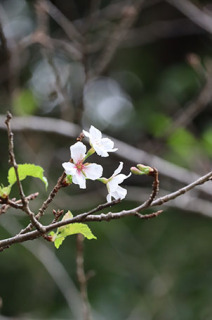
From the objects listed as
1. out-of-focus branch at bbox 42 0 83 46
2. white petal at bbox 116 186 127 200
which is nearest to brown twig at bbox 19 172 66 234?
white petal at bbox 116 186 127 200

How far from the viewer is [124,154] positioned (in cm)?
340

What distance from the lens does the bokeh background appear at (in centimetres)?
382

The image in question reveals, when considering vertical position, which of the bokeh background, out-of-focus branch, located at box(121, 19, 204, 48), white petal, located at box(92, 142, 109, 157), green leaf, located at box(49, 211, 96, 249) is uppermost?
white petal, located at box(92, 142, 109, 157)

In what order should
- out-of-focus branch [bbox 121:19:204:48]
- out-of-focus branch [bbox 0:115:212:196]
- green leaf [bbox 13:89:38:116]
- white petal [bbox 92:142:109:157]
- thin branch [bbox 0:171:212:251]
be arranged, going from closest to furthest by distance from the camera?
thin branch [bbox 0:171:212:251]
white petal [bbox 92:142:109:157]
out-of-focus branch [bbox 0:115:212:196]
green leaf [bbox 13:89:38:116]
out-of-focus branch [bbox 121:19:204:48]

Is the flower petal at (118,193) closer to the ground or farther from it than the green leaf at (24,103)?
farther from it

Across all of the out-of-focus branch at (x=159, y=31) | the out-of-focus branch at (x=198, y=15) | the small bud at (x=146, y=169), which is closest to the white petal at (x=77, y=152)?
the small bud at (x=146, y=169)

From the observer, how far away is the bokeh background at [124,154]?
12.5 feet

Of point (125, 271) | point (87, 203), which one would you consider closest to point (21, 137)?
point (87, 203)

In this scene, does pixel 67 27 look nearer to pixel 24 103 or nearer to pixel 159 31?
pixel 24 103

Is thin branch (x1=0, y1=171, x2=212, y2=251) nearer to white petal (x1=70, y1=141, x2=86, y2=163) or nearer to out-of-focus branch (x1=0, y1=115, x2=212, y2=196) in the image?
white petal (x1=70, y1=141, x2=86, y2=163)

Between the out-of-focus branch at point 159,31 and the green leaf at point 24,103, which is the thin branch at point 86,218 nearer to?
the green leaf at point 24,103

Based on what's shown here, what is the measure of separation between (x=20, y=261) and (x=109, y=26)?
2030 mm

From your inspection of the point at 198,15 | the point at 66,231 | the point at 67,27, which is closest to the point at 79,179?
the point at 66,231

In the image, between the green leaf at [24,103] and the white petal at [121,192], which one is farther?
the green leaf at [24,103]
